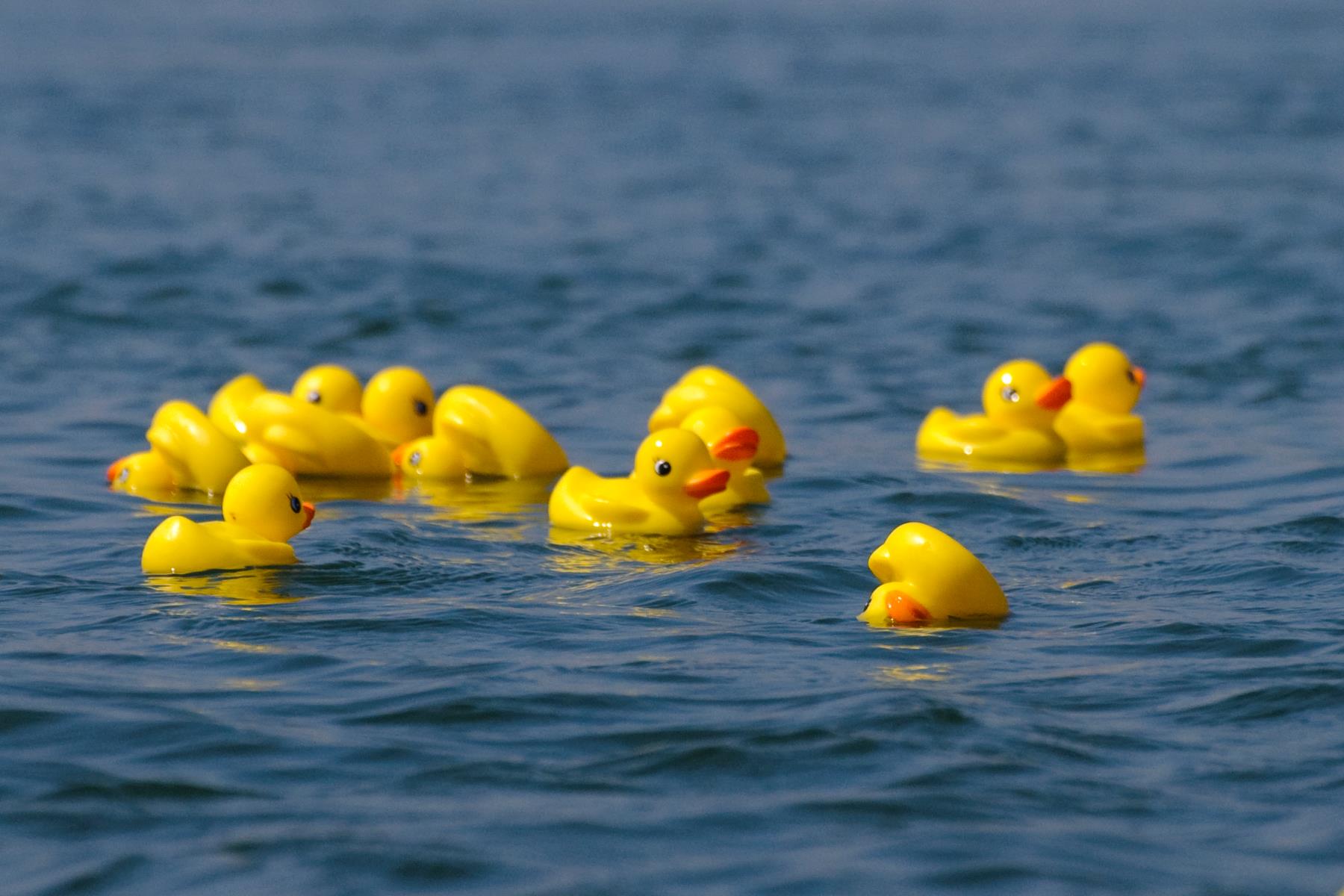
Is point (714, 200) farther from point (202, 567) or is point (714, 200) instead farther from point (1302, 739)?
point (1302, 739)

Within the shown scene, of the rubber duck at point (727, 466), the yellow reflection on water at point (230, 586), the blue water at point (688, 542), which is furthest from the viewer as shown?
the rubber duck at point (727, 466)

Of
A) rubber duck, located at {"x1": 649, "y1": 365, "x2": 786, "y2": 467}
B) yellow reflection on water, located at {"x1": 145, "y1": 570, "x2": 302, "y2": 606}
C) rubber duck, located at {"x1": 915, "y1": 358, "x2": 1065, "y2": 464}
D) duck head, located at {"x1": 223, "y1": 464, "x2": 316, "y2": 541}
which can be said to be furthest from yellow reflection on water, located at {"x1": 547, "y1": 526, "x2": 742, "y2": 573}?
rubber duck, located at {"x1": 915, "y1": 358, "x2": 1065, "y2": 464}

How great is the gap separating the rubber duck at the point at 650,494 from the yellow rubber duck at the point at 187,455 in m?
1.94

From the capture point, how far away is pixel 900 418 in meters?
12.6

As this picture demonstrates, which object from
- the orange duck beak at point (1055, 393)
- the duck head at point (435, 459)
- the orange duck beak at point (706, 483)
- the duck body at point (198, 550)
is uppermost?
the orange duck beak at point (1055, 393)

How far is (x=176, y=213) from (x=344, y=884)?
17.5 meters

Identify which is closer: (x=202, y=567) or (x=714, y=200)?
(x=202, y=567)

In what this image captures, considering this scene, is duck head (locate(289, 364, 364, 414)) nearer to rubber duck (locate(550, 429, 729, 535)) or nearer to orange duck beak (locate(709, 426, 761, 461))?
rubber duck (locate(550, 429, 729, 535))

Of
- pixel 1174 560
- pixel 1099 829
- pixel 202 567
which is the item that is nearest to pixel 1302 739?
pixel 1099 829

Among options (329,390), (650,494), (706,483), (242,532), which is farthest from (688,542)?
(329,390)

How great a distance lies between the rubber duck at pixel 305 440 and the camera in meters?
10.2

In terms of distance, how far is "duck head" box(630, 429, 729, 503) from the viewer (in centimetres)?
884

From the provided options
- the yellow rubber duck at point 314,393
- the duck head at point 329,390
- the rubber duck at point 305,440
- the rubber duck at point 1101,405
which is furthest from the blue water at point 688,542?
the duck head at point 329,390

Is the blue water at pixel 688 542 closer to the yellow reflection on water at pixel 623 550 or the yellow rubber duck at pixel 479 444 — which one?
the yellow reflection on water at pixel 623 550
